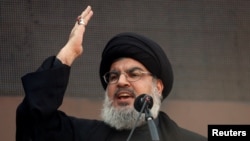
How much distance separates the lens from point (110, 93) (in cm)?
350

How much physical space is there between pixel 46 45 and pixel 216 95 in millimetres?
1305

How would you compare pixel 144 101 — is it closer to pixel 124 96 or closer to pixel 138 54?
pixel 124 96

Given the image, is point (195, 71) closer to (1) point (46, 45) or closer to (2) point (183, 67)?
(2) point (183, 67)

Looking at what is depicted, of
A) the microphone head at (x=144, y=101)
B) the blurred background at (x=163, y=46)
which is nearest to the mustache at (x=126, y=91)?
the microphone head at (x=144, y=101)

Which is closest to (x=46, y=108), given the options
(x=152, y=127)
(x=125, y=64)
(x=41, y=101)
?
(x=41, y=101)

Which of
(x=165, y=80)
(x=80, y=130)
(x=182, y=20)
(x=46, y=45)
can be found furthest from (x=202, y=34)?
(x=80, y=130)

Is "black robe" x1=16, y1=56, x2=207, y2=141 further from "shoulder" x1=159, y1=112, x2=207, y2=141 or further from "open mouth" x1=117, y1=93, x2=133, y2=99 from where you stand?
"shoulder" x1=159, y1=112, x2=207, y2=141

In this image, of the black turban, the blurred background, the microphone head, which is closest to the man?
the black turban

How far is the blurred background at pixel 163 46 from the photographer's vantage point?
509 centimetres

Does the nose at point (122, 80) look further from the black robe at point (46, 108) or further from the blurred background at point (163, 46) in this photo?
the blurred background at point (163, 46)

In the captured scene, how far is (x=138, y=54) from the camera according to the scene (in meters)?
3.54

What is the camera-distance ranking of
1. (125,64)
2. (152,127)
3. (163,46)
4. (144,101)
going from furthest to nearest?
(163,46) → (125,64) → (144,101) → (152,127)

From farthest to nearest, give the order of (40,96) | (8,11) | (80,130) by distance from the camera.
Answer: (8,11), (80,130), (40,96)

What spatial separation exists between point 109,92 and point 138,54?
23 centimetres
